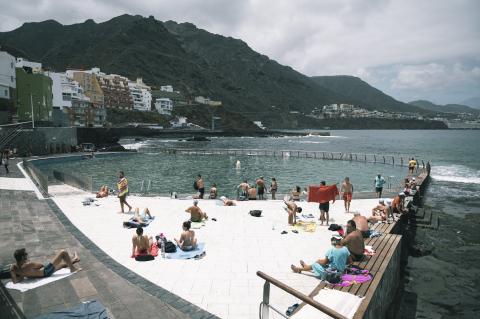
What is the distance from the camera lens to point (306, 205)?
18.4m

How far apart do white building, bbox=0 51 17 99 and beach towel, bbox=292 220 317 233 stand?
5665cm

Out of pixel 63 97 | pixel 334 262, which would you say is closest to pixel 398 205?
pixel 334 262

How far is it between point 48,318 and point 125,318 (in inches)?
54.3

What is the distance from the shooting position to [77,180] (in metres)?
23.5

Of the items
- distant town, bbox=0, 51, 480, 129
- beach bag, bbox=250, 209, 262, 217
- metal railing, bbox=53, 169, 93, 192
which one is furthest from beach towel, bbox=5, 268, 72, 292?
distant town, bbox=0, 51, 480, 129

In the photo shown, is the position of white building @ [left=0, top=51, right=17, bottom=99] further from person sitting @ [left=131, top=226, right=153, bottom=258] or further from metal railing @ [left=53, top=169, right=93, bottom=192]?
person sitting @ [left=131, top=226, right=153, bottom=258]

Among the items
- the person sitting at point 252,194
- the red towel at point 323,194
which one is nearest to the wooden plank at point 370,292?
the red towel at point 323,194

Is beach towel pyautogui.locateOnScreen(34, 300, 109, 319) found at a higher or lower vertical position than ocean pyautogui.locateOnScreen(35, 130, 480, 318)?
higher

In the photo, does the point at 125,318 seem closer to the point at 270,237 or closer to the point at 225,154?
the point at 270,237

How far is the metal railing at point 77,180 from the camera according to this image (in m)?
22.7

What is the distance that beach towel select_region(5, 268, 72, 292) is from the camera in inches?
318

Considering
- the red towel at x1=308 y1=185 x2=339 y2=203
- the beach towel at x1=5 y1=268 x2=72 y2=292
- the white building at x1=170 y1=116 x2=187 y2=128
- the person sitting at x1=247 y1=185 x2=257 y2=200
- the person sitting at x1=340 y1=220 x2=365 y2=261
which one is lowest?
the person sitting at x1=247 y1=185 x2=257 y2=200

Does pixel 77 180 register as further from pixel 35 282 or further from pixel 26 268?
pixel 35 282

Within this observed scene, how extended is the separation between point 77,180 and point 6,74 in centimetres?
4451
